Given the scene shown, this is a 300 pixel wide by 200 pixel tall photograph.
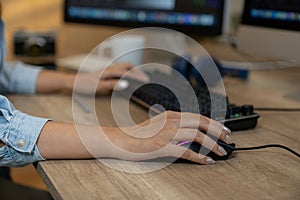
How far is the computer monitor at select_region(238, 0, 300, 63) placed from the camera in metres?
0.99

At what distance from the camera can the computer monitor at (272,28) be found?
993mm

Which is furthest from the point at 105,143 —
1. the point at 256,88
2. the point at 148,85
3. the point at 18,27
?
the point at 18,27

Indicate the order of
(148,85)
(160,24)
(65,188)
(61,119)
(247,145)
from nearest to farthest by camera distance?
(65,188) → (247,145) → (61,119) → (148,85) → (160,24)

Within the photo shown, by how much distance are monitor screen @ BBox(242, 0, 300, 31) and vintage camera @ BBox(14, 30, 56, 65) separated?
59 cm

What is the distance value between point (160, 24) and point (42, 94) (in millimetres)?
390

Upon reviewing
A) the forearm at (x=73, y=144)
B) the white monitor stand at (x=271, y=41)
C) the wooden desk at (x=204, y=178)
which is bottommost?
the wooden desk at (x=204, y=178)

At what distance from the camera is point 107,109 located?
0.88 meters

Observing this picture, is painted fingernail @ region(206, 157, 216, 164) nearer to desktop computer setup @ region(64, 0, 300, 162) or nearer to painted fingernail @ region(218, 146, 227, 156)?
painted fingernail @ region(218, 146, 227, 156)

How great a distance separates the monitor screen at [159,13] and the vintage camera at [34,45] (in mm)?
180

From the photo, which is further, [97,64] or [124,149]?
[97,64]

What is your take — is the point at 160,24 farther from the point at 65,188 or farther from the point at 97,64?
the point at 65,188

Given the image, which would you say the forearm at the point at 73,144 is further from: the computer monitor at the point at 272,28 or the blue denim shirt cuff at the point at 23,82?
the computer monitor at the point at 272,28

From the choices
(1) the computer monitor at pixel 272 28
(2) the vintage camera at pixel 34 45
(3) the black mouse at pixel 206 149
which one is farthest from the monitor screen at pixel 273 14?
(2) the vintage camera at pixel 34 45

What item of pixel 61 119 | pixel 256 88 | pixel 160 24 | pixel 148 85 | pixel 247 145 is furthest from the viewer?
pixel 160 24
